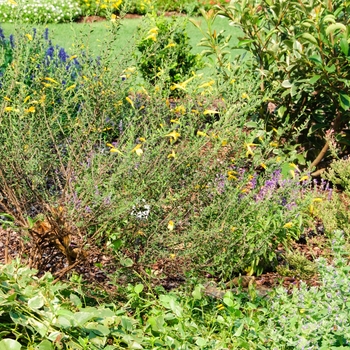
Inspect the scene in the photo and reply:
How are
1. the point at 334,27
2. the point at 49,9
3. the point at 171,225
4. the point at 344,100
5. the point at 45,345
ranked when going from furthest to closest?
the point at 49,9 → the point at 344,100 → the point at 334,27 → the point at 171,225 → the point at 45,345

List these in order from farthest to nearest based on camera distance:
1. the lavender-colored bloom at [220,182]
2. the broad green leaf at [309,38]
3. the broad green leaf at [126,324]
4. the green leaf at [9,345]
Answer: the broad green leaf at [309,38], the lavender-colored bloom at [220,182], the broad green leaf at [126,324], the green leaf at [9,345]

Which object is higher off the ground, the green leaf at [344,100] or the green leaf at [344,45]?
the green leaf at [344,45]

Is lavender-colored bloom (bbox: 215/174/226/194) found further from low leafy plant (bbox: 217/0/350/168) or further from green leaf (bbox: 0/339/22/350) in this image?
green leaf (bbox: 0/339/22/350)

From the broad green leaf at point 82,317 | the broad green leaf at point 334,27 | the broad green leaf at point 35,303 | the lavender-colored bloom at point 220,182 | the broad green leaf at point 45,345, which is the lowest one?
the broad green leaf at point 45,345

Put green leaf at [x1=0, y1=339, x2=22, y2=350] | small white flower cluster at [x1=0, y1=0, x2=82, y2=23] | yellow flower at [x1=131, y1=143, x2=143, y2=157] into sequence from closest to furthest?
green leaf at [x1=0, y1=339, x2=22, y2=350], yellow flower at [x1=131, y1=143, x2=143, y2=157], small white flower cluster at [x1=0, y1=0, x2=82, y2=23]

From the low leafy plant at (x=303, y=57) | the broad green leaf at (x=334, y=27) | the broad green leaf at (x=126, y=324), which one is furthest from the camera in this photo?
the low leafy plant at (x=303, y=57)

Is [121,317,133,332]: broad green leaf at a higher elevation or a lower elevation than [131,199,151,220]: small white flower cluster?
lower

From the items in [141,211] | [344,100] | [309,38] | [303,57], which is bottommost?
[141,211]

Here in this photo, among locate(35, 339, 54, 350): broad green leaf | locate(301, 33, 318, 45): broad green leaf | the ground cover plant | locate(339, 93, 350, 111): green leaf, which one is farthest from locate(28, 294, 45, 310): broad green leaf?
locate(339, 93, 350, 111): green leaf

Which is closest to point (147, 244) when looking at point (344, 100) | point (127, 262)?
point (127, 262)

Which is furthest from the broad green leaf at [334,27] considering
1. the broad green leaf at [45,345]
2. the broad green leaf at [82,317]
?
the broad green leaf at [45,345]

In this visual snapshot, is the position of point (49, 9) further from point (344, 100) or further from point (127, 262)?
point (127, 262)

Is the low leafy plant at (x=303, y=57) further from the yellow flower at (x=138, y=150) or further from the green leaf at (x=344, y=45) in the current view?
the yellow flower at (x=138, y=150)

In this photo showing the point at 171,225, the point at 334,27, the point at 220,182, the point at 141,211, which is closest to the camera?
the point at 171,225
